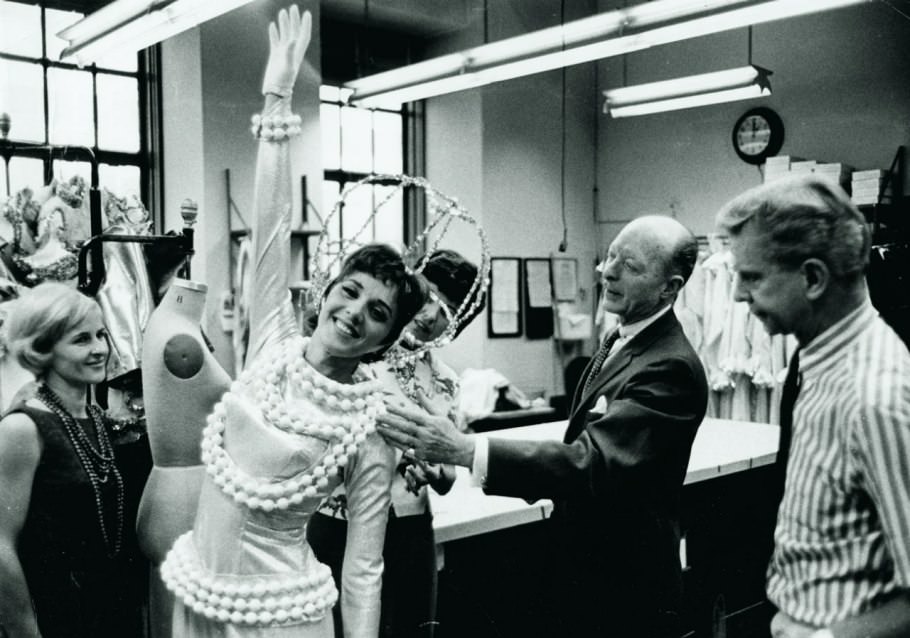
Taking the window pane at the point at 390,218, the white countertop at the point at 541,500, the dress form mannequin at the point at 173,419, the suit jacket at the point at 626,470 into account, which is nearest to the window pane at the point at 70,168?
the window pane at the point at 390,218

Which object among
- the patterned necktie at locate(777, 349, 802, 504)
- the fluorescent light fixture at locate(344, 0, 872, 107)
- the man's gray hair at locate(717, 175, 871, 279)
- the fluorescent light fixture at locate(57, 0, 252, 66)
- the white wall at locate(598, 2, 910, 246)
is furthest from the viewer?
the white wall at locate(598, 2, 910, 246)

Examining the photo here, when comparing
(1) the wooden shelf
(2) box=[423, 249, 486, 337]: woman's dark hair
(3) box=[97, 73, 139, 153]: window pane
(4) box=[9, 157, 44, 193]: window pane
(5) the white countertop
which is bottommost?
(5) the white countertop

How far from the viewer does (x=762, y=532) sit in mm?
3641

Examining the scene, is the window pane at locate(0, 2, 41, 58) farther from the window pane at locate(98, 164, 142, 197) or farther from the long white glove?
the long white glove

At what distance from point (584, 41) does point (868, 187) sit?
99.4 inches

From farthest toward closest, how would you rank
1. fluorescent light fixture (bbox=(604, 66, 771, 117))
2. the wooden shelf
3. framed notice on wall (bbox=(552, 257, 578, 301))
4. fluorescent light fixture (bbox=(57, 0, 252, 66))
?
framed notice on wall (bbox=(552, 257, 578, 301)) → the wooden shelf → fluorescent light fixture (bbox=(604, 66, 771, 117)) → fluorescent light fixture (bbox=(57, 0, 252, 66))

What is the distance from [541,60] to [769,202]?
386cm

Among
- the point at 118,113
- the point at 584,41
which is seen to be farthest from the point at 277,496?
the point at 118,113

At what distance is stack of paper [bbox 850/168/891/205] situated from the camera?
5801mm

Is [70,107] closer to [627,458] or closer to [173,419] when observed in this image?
[173,419]

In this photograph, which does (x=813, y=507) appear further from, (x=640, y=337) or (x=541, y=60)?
(x=541, y=60)

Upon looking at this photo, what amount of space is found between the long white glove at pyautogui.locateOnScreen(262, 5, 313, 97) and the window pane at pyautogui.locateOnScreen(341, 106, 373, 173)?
5.97 meters

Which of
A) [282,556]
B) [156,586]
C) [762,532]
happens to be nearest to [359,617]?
[282,556]

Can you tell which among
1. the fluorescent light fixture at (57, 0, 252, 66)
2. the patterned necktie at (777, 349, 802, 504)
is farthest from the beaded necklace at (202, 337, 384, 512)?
the fluorescent light fixture at (57, 0, 252, 66)
